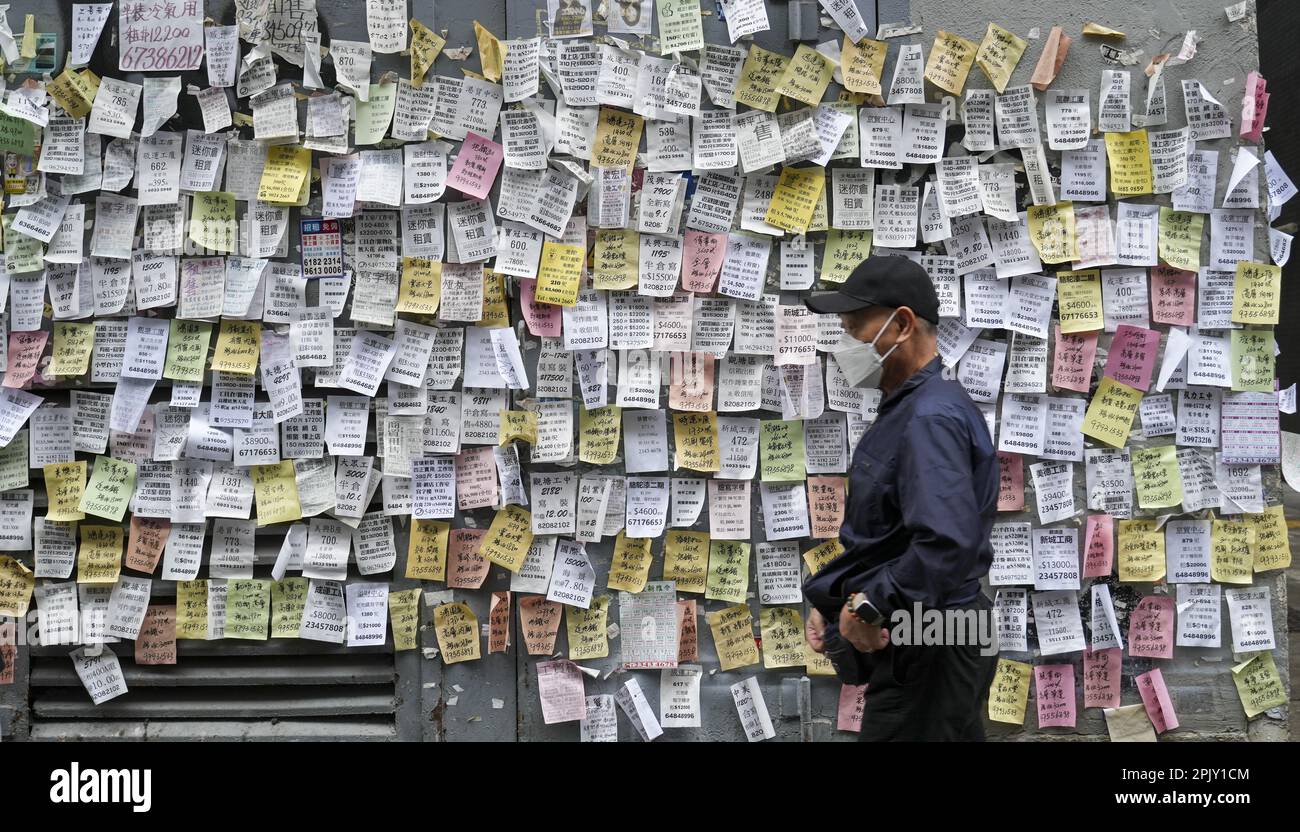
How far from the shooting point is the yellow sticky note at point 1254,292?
4258mm

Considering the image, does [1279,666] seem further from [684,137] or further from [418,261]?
[418,261]

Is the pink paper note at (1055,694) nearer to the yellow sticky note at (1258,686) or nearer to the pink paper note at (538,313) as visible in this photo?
the yellow sticky note at (1258,686)

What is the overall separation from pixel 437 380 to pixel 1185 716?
3247mm

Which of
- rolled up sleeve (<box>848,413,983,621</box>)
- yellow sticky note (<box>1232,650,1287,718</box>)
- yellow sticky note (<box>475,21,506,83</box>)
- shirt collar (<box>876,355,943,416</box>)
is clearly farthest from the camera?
yellow sticky note (<box>1232,650,1287,718</box>)

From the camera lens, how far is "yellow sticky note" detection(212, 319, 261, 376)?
4.20 metres

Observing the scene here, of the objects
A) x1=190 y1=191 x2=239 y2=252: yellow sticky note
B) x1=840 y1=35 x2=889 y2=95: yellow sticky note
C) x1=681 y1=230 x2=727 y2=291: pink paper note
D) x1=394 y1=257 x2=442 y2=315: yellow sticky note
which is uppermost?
x1=840 y1=35 x2=889 y2=95: yellow sticky note

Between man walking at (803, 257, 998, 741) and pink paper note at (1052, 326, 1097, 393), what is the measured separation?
132 centimetres

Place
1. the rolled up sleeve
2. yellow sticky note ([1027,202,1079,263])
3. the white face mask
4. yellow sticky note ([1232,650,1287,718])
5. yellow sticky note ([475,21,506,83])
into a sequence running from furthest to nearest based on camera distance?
1. yellow sticky note ([1232,650,1287,718])
2. yellow sticky note ([1027,202,1079,263])
3. yellow sticky note ([475,21,506,83])
4. the white face mask
5. the rolled up sleeve

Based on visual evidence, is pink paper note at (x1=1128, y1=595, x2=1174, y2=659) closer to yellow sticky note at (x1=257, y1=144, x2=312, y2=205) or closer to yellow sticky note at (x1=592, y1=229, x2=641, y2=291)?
yellow sticky note at (x1=592, y1=229, x2=641, y2=291)

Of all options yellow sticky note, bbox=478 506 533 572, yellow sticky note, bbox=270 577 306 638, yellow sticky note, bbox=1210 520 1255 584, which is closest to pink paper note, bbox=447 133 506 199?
yellow sticky note, bbox=478 506 533 572

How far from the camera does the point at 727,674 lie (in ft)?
14.1

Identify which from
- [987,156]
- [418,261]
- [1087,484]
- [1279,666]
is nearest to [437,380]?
[418,261]

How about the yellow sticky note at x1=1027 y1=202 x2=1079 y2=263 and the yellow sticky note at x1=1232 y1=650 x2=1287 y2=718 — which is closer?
the yellow sticky note at x1=1027 y1=202 x2=1079 y2=263

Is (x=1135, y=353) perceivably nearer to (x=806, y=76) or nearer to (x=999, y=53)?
(x=999, y=53)
